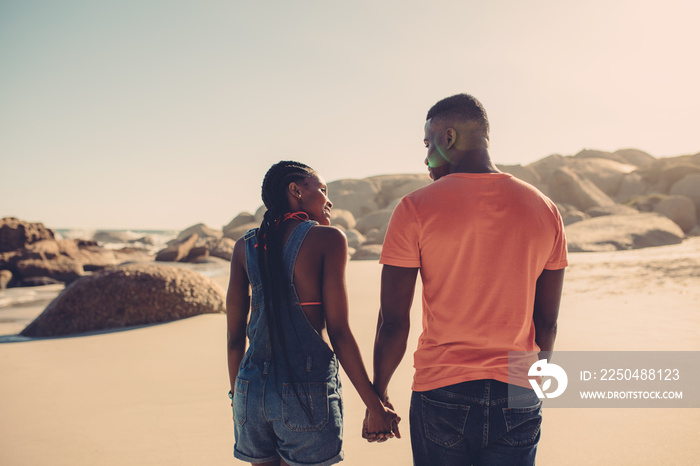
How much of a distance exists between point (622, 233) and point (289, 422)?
59.8ft

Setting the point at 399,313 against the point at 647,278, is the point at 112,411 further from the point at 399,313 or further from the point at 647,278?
the point at 647,278

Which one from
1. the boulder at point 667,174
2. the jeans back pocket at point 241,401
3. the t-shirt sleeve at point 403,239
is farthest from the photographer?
the boulder at point 667,174

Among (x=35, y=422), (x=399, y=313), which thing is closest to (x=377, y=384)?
(x=399, y=313)

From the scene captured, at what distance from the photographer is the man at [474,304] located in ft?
5.66

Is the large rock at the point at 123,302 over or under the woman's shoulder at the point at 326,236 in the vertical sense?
under

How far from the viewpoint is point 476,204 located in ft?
5.75

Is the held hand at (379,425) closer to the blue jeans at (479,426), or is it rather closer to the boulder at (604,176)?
the blue jeans at (479,426)

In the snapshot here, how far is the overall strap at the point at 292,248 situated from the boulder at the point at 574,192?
103 feet

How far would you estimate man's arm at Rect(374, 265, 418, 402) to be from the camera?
1896mm

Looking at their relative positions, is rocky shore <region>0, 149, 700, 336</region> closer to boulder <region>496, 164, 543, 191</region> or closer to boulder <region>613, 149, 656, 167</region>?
boulder <region>496, 164, 543, 191</region>

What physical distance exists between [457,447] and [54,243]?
68.1 ft

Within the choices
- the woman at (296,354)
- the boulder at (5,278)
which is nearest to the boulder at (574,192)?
the boulder at (5,278)

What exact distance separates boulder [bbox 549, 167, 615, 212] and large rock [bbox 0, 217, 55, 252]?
93.2ft

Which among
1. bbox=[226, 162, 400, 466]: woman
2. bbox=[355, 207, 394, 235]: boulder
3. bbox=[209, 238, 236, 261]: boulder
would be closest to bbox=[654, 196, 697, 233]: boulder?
bbox=[355, 207, 394, 235]: boulder
